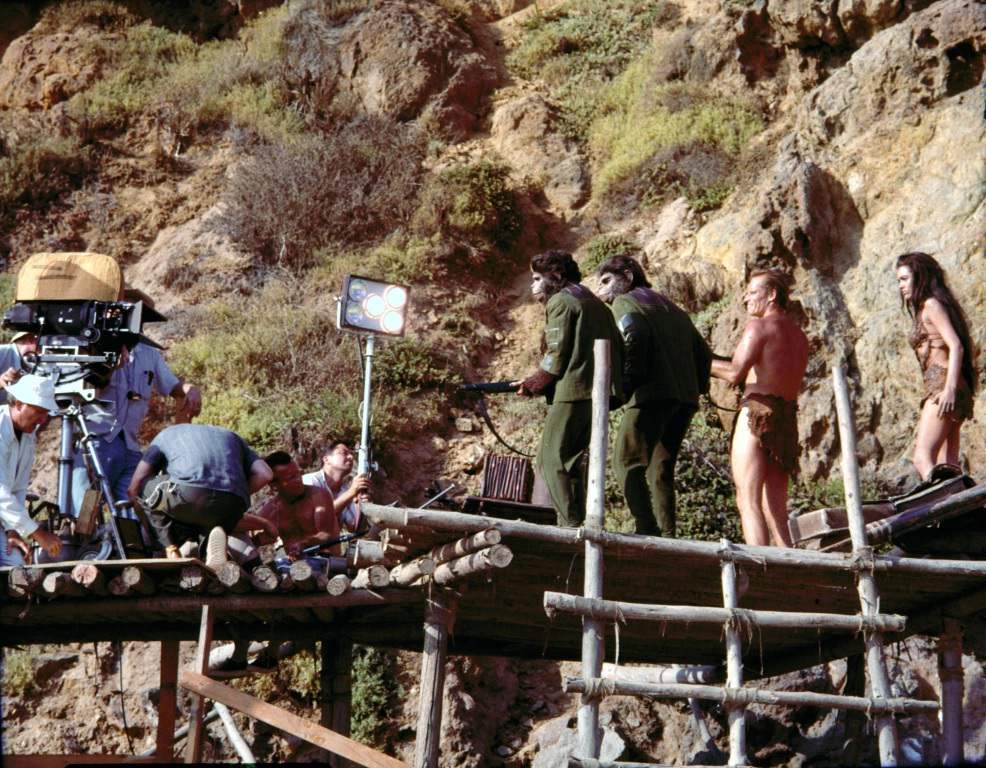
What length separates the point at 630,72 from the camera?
19906 millimetres

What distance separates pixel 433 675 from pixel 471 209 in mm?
10457

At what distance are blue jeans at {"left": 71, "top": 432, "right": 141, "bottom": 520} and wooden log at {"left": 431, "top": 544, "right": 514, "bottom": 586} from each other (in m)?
2.06

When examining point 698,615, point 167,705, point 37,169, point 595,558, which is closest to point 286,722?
point 167,705

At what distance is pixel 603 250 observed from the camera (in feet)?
53.6

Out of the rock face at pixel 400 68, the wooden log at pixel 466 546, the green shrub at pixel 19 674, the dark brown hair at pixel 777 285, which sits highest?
the rock face at pixel 400 68

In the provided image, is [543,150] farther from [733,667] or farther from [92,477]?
[733,667]

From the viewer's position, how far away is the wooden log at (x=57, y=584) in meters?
6.99

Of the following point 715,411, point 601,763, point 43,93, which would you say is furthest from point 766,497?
point 43,93

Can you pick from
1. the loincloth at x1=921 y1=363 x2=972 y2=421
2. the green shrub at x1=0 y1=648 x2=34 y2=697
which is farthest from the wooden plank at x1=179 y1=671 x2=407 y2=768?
the green shrub at x1=0 y1=648 x2=34 y2=697

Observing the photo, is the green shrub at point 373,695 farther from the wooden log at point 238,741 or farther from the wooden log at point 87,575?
the wooden log at point 87,575

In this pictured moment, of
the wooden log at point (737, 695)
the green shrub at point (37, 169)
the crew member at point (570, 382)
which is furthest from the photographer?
the green shrub at point (37, 169)

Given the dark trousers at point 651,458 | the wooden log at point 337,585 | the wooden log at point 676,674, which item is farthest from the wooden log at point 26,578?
the wooden log at point 676,674

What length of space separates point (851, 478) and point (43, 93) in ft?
53.1

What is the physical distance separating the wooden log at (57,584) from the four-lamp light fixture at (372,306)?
2573 millimetres
